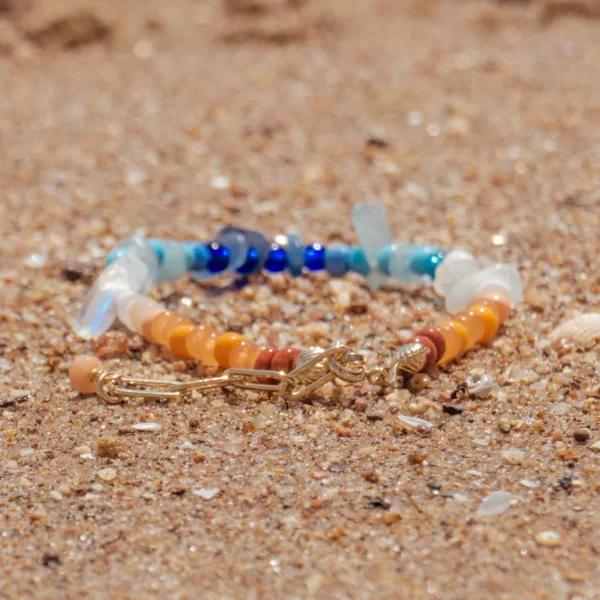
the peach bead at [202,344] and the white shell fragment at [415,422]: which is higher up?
the white shell fragment at [415,422]

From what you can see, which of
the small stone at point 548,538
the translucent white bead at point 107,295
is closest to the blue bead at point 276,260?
the translucent white bead at point 107,295

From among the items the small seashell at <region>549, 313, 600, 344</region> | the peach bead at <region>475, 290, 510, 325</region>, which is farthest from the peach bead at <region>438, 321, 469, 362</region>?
the small seashell at <region>549, 313, 600, 344</region>

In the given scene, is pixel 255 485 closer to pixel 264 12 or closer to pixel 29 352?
pixel 29 352

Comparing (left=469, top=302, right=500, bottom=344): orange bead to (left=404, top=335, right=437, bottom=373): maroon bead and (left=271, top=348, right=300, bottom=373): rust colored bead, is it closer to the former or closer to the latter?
(left=404, top=335, right=437, bottom=373): maroon bead

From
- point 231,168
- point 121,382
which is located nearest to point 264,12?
point 231,168

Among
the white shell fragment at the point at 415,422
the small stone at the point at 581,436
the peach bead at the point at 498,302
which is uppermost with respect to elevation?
the small stone at the point at 581,436

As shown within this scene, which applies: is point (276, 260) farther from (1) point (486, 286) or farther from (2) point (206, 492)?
(2) point (206, 492)

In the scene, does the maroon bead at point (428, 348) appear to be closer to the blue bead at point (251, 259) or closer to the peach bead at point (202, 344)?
the peach bead at point (202, 344)
